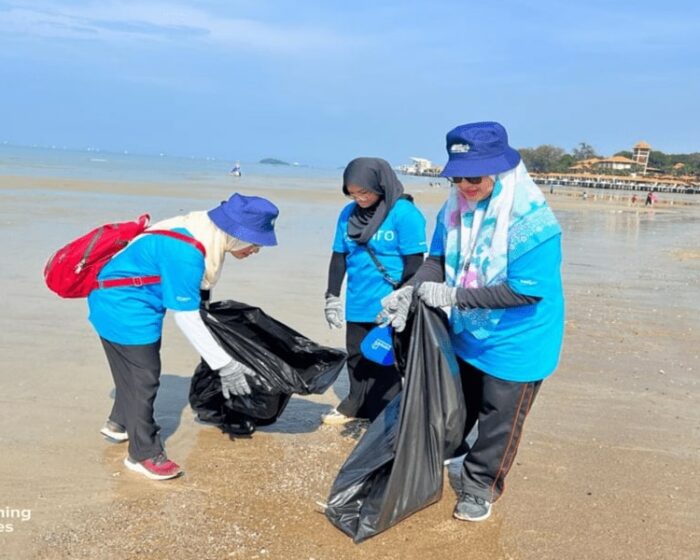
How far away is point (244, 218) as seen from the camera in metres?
3.23

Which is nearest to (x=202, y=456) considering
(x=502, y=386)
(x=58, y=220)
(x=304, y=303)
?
(x=502, y=386)

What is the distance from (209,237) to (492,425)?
1549 millimetres

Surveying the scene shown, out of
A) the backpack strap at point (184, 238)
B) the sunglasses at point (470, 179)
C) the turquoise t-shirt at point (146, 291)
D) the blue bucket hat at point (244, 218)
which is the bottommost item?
the turquoise t-shirt at point (146, 291)

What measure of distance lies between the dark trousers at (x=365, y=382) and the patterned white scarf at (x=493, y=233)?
3.65 feet

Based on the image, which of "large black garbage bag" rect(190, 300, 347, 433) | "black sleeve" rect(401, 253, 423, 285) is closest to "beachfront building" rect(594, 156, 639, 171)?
"black sleeve" rect(401, 253, 423, 285)

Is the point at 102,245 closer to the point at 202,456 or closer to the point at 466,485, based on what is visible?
the point at 202,456

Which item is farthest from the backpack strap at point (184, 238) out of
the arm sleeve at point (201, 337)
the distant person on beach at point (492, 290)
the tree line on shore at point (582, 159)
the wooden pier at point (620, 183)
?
the tree line on shore at point (582, 159)

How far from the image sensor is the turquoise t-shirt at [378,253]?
3832mm

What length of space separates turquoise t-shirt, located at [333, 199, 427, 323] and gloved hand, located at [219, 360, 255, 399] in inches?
35.2

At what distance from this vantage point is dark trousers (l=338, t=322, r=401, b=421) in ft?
13.3

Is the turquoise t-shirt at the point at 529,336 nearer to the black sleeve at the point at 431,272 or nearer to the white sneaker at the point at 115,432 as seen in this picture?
the black sleeve at the point at 431,272

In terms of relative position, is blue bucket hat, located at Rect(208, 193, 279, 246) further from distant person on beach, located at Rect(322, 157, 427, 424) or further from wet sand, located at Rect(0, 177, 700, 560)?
wet sand, located at Rect(0, 177, 700, 560)

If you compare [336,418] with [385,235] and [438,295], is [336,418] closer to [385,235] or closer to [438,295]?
[385,235]

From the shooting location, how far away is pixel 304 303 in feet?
23.8
